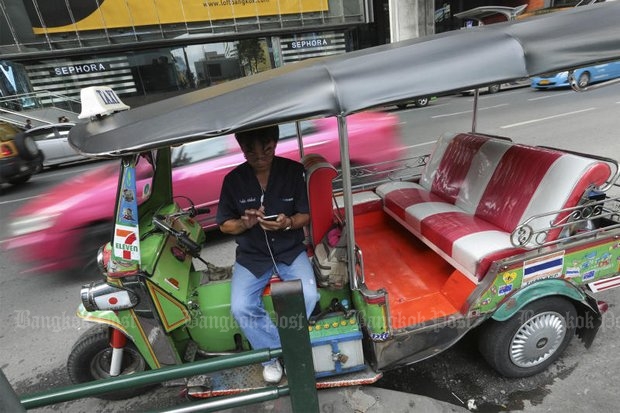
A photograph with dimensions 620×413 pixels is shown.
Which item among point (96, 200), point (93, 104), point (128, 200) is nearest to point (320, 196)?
point (128, 200)

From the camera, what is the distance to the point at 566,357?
283cm

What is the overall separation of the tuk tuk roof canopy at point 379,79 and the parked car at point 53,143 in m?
11.4

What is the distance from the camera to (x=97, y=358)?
2797mm

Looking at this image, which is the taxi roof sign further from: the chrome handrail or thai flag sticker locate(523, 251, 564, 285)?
thai flag sticker locate(523, 251, 564, 285)

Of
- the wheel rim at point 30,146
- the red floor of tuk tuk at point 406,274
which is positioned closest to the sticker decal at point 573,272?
the red floor of tuk tuk at point 406,274

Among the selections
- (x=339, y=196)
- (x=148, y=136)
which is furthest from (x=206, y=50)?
(x=148, y=136)

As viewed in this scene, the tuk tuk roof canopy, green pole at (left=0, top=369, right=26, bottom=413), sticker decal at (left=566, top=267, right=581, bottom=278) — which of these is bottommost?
sticker decal at (left=566, top=267, right=581, bottom=278)

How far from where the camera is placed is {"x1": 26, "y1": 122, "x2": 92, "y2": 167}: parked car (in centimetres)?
1124

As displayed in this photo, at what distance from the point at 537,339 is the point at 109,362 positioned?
10.4 ft

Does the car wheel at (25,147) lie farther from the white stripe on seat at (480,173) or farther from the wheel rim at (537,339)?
the wheel rim at (537,339)

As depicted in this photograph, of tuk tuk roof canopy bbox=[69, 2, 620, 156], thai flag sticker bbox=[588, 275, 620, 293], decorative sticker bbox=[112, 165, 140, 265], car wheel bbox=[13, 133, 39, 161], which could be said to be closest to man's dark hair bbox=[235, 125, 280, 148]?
tuk tuk roof canopy bbox=[69, 2, 620, 156]

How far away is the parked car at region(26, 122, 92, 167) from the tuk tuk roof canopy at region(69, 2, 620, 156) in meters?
11.4

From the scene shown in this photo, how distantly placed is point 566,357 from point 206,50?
2044 centimetres

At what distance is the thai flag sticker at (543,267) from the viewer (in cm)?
239
